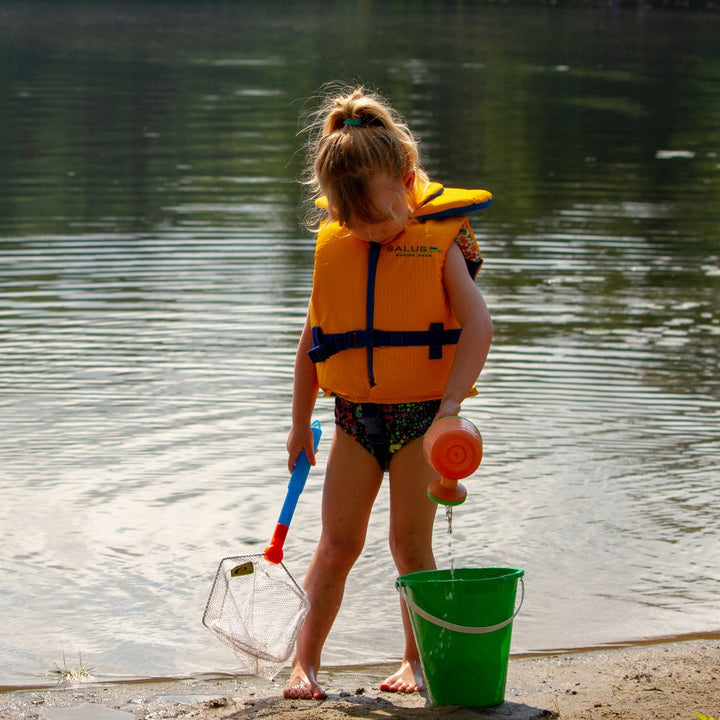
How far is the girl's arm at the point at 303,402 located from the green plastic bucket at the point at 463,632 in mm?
523

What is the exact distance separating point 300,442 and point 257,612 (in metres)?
0.51

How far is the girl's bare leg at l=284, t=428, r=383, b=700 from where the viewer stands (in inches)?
143

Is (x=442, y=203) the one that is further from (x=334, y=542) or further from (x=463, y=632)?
(x=463, y=632)

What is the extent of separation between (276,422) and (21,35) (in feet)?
117

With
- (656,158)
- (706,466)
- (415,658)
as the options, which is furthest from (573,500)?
(656,158)

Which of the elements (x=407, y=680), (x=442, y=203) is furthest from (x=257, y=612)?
(x=442, y=203)

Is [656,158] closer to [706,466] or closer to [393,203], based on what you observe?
[706,466]

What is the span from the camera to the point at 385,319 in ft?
11.7

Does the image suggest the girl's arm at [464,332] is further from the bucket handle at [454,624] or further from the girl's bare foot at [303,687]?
the girl's bare foot at [303,687]

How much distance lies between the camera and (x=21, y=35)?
128ft

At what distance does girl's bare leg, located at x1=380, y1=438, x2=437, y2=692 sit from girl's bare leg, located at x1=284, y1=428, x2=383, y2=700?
9 cm

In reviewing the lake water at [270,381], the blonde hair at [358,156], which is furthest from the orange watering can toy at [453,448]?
the lake water at [270,381]

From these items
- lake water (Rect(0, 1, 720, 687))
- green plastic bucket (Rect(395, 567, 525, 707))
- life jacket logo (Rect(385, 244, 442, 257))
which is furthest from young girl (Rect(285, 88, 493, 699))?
lake water (Rect(0, 1, 720, 687))

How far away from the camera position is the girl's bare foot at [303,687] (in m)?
3.63
